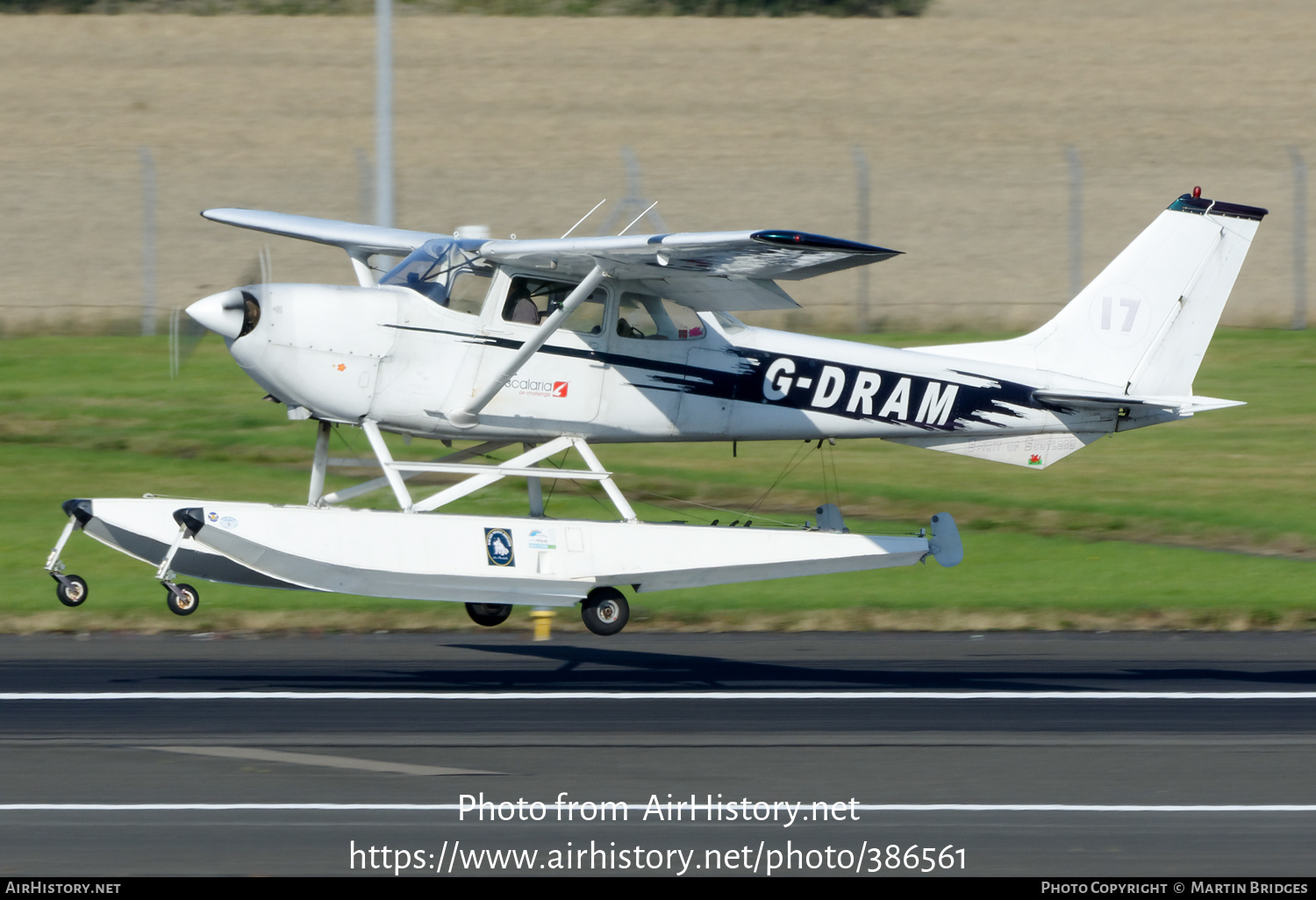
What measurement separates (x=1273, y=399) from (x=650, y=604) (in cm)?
1122

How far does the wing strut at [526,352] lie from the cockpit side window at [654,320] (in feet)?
1.49

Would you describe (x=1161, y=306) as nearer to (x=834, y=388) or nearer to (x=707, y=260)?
(x=834, y=388)

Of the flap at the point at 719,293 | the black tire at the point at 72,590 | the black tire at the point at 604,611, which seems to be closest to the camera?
the black tire at the point at 72,590

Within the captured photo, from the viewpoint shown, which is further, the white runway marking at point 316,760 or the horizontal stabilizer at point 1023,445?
the horizontal stabilizer at point 1023,445

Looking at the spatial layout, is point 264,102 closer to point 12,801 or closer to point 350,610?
point 350,610

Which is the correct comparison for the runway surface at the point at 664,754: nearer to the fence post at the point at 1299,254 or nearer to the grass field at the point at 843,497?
the grass field at the point at 843,497

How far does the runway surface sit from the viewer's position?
26.7 ft

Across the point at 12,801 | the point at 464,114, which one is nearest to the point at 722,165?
the point at 464,114

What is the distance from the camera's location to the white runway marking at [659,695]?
11523 mm

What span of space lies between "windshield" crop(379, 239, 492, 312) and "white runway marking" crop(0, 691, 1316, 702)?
2811mm

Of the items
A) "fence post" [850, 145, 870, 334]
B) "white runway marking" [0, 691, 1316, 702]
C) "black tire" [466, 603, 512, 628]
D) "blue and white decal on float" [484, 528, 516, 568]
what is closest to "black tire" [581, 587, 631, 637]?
"white runway marking" [0, 691, 1316, 702]

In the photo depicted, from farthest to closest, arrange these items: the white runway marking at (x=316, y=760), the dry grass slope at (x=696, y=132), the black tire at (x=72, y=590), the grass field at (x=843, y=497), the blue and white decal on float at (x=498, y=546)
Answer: the dry grass slope at (x=696, y=132)
the grass field at (x=843, y=497)
the blue and white decal on float at (x=498, y=546)
the black tire at (x=72, y=590)
the white runway marking at (x=316, y=760)

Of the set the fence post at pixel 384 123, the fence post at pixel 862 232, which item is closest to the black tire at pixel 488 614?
the fence post at pixel 384 123
